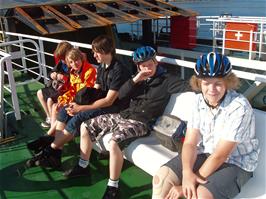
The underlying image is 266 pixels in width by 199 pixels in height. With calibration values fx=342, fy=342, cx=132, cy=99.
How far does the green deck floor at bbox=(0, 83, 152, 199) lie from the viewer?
2.77m

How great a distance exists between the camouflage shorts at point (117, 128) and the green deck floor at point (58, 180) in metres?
0.40

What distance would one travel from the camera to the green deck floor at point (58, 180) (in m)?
2.77

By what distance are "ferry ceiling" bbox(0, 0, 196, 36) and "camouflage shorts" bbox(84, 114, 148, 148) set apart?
255 inches

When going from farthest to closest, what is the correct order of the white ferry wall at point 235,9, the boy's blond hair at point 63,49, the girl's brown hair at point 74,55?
1. the white ferry wall at point 235,9
2. the boy's blond hair at point 63,49
3. the girl's brown hair at point 74,55

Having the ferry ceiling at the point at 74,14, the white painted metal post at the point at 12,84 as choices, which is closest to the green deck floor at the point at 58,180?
the white painted metal post at the point at 12,84

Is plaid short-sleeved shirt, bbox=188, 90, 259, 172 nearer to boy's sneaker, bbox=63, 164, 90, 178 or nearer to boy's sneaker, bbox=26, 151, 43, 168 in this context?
boy's sneaker, bbox=63, 164, 90, 178

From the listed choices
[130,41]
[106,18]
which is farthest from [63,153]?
[130,41]

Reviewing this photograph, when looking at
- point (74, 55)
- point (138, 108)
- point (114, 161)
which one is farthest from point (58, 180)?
point (74, 55)

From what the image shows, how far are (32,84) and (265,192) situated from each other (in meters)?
4.77

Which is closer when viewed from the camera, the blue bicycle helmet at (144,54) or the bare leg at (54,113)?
the blue bicycle helmet at (144,54)

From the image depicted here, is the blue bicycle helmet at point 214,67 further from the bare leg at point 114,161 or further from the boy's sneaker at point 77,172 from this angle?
the boy's sneaker at point 77,172

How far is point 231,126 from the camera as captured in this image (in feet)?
6.27

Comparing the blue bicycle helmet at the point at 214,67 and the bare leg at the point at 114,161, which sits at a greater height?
the blue bicycle helmet at the point at 214,67

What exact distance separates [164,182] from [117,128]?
862 millimetres
